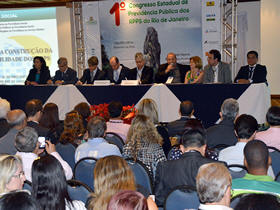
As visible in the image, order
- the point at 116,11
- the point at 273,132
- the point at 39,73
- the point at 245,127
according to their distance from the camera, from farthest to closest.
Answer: the point at 116,11 → the point at 39,73 → the point at 273,132 → the point at 245,127

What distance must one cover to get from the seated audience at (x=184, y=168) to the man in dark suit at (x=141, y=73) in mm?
4664

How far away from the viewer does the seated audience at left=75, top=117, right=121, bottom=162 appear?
3.94 m

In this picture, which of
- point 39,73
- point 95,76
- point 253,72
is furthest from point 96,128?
point 39,73

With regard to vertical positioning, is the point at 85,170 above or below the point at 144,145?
below

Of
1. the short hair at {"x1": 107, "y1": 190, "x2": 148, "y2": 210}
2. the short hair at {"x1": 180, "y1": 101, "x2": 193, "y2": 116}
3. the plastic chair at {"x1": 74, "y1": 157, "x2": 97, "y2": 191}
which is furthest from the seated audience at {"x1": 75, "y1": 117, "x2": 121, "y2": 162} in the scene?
the short hair at {"x1": 107, "y1": 190, "x2": 148, "y2": 210}

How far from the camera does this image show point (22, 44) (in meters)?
12.5

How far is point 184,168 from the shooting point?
3.10m

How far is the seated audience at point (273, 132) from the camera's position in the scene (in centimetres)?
424

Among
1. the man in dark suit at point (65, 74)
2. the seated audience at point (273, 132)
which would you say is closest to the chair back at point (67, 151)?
the seated audience at point (273, 132)

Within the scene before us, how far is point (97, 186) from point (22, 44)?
10789 mm

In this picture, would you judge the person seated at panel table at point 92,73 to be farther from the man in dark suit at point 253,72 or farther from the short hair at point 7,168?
the short hair at point 7,168

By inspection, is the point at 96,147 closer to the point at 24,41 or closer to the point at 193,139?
the point at 193,139

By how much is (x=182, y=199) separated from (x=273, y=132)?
193 centimetres

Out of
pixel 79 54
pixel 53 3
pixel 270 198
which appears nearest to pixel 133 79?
pixel 79 54
